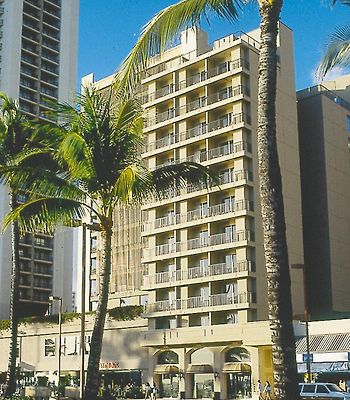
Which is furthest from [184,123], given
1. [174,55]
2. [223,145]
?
[174,55]

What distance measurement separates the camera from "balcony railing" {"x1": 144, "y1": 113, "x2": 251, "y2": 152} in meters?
60.0

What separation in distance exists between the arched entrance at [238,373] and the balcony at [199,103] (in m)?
20.0

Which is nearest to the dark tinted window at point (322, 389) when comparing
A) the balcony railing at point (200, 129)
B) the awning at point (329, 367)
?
the awning at point (329, 367)

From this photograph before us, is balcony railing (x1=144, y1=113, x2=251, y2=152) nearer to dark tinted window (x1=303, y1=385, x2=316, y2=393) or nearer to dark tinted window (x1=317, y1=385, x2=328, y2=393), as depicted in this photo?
dark tinted window (x1=303, y1=385, x2=316, y2=393)

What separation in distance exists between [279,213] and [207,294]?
153ft

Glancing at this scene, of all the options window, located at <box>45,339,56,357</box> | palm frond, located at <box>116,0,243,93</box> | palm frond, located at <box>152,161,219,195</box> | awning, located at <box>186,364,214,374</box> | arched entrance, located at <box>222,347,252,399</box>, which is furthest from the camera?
window, located at <box>45,339,56,357</box>

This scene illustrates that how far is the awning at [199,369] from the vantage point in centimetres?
5812

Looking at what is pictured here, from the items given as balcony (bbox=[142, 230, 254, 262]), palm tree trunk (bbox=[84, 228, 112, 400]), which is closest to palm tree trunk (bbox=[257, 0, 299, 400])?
palm tree trunk (bbox=[84, 228, 112, 400])

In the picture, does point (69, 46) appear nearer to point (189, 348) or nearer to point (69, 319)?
point (69, 319)

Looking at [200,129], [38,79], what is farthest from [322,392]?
[38,79]

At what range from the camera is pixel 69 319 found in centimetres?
7112

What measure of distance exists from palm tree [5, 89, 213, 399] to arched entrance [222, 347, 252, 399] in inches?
1379

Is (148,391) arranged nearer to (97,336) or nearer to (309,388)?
(309,388)

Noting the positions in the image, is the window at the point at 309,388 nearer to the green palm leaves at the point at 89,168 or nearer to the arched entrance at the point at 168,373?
the green palm leaves at the point at 89,168
